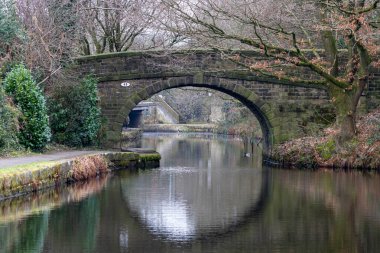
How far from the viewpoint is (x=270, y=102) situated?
86.8 feet

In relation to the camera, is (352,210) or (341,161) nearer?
(352,210)

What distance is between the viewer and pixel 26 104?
2058 centimetres

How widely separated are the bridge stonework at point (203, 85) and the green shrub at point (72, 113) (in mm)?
1564

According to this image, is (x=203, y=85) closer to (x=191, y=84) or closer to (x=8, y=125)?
(x=191, y=84)

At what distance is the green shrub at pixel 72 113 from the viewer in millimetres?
23797

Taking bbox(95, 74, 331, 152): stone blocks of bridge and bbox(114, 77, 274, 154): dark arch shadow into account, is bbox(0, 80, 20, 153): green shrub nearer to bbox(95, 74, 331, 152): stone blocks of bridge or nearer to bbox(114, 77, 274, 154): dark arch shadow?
bbox(95, 74, 331, 152): stone blocks of bridge

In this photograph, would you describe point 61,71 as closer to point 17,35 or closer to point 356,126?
point 17,35

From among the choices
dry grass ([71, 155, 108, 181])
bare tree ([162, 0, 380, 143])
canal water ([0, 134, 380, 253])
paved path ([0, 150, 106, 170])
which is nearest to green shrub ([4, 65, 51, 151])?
paved path ([0, 150, 106, 170])

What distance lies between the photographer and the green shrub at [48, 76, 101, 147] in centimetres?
2380

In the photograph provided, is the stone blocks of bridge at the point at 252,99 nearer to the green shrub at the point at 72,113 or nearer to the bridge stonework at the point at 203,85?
the bridge stonework at the point at 203,85

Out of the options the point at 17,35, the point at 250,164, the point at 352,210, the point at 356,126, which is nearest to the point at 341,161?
the point at 356,126

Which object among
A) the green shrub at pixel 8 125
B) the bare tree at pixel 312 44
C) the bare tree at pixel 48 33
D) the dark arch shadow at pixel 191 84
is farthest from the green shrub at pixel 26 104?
the dark arch shadow at pixel 191 84

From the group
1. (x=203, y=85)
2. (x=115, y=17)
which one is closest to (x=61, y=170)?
(x=203, y=85)

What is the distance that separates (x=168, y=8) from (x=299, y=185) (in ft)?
25.8
